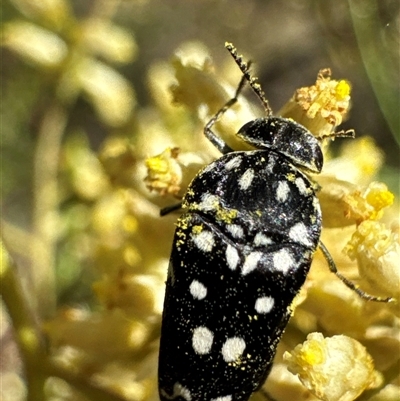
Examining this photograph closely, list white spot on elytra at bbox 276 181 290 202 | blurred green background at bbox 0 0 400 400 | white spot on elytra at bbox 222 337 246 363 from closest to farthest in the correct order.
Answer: white spot on elytra at bbox 222 337 246 363, white spot on elytra at bbox 276 181 290 202, blurred green background at bbox 0 0 400 400

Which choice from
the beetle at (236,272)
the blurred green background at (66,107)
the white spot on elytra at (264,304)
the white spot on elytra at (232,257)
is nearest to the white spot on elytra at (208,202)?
the beetle at (236,272)

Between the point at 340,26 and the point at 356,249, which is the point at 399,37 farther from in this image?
the point at 356,249

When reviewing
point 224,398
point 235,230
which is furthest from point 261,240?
point 224,398

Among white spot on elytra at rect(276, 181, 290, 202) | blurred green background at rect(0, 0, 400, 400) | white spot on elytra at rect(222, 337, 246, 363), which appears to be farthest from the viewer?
blurred green background at rect(0, 0, 400, 400)

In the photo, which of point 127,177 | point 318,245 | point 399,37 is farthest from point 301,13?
point 318,245

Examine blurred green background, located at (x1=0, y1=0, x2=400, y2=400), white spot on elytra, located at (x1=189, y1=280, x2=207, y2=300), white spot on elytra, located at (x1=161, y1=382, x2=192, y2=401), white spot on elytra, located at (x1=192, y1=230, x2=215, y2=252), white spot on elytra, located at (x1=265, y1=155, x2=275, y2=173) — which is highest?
blurred green background, located at (x1=0, y1=0, x2=400, y2=400)

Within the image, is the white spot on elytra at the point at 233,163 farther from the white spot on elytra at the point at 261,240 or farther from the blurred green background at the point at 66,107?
the blurred green background at the point at 66,107

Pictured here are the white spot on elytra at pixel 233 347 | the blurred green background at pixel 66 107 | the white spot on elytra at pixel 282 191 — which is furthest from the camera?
the blurred green background at pixel 66 107

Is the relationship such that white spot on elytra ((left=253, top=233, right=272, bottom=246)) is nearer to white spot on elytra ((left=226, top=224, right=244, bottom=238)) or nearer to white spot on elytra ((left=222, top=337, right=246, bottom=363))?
white spot on elytra ((left=226, top=224, right=244, bottom=238))

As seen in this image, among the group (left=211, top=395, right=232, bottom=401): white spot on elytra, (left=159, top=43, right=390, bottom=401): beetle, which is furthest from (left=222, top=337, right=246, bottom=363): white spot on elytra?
(left=211, top=395, right=232, bottom=401): white spot on elytra
